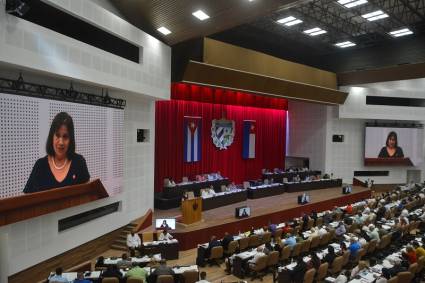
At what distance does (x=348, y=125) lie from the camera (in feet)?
75.6

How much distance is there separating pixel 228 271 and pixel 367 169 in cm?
1721

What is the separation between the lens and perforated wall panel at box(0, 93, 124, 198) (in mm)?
7129

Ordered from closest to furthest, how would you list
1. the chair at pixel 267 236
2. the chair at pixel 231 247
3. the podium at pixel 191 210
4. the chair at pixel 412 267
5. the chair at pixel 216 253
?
1. the chair at pixel 412 267
2. the chair at pixel 216 253
3. the chair at pixel 231 247
4. the chair at pixel 267 236
5. the podium at pixel 191 210

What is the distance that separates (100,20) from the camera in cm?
909

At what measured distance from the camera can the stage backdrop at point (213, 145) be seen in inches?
635

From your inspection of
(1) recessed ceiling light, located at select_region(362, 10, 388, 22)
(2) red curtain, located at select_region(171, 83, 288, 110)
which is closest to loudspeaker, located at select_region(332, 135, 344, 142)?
(2) red curtain, located at select_region(171, 83, 288, 110)

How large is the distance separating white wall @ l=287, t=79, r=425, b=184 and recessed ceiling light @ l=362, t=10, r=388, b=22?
6379 millimetres

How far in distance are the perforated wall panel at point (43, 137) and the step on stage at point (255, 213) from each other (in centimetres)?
286

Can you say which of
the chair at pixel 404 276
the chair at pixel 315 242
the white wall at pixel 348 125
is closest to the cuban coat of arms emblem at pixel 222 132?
the white wall at pixel 348 125

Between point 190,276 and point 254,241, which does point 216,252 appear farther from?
point 190,276

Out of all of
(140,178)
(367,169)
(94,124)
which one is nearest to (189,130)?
(140,178)

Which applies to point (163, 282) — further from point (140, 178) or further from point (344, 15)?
point (344, 15)

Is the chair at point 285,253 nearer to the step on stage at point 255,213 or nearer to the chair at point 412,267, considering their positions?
the chair at point 412,267

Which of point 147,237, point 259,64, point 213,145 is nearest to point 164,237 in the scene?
point 147,237
